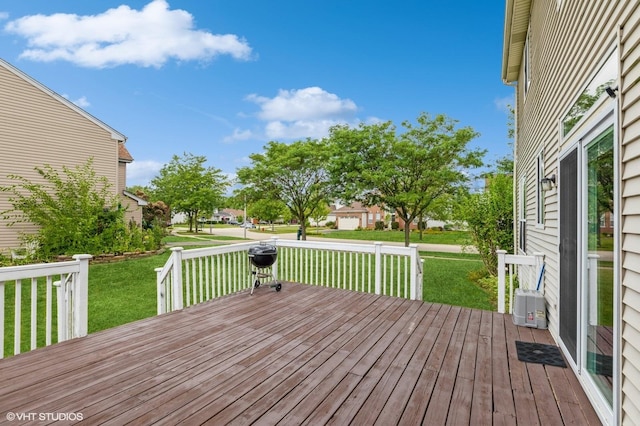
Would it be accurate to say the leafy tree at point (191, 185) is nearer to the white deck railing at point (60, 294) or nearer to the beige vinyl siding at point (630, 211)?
the white deck railing at point (60, 294)

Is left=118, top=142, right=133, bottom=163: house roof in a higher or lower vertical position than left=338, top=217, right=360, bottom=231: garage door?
higher

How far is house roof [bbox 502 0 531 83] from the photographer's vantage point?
5586 millimetres

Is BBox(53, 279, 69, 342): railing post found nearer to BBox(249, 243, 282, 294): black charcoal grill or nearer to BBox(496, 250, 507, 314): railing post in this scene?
BBox(249, 243, 282, 294): black charcoal grill

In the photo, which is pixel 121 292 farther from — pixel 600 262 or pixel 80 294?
pixel 600 262

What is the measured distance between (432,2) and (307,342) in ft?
44.5

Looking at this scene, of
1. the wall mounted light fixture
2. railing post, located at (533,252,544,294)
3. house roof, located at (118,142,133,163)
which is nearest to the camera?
the wall mounted light fixture

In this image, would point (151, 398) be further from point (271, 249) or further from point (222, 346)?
point (271, 249)

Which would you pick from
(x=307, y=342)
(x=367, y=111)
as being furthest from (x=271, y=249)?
(x=367, y=111)

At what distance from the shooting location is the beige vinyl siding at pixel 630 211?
159 cm

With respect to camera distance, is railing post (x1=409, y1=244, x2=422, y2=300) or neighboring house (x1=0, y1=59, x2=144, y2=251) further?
neighboring house (x1=0, y1=59, x2=144, y2=251)

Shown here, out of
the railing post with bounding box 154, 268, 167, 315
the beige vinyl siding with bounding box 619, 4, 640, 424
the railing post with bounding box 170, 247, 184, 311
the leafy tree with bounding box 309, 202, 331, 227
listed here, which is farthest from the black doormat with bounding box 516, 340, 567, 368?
the leafy tree with bounding box 309, 202, 331, 227

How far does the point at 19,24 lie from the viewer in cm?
1266

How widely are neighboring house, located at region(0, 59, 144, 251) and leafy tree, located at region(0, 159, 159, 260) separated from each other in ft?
1.00

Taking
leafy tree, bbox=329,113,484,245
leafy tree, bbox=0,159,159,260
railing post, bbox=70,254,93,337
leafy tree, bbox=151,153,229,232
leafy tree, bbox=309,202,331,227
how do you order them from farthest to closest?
leafy tree, bbox=151,153,229,232 → leafy tree, bbox=309,202,331,227 → leafy tree, bbox=329,113,484,245 → leafy tree, bbox=0,159,159,260 → railing post, bbox=70,254,93,337
